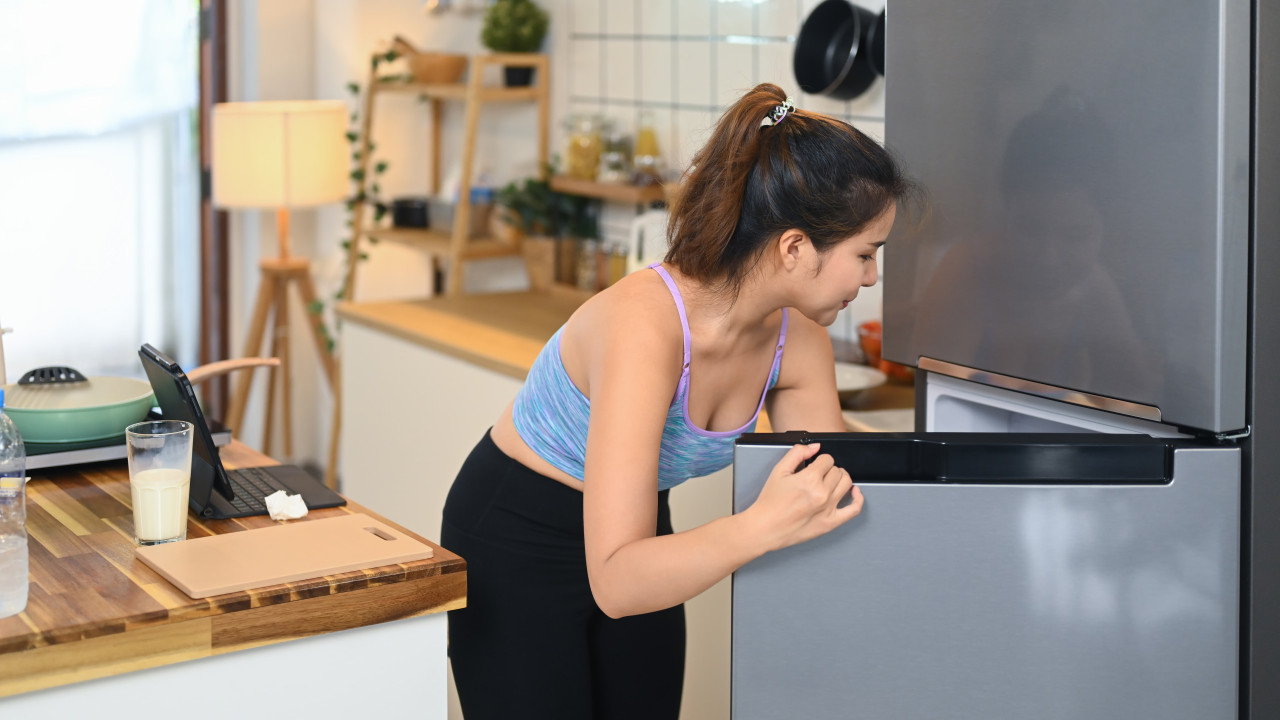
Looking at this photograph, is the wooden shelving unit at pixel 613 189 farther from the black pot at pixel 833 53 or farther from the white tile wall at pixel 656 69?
the black pot at pixel 833 53

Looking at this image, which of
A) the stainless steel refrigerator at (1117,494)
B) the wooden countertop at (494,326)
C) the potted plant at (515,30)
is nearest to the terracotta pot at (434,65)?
the potted plant at (515,30)

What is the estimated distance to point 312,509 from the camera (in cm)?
144

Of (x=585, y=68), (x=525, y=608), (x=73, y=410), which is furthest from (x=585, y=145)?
(x=525, y=608)

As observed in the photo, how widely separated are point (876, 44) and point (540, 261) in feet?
4.15

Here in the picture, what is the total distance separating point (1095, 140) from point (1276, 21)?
17cm

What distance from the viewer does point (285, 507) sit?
1.40 m

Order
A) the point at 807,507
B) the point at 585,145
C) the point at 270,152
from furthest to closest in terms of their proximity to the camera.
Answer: the point at 270,152, the point at 585,145, the point at 807,507

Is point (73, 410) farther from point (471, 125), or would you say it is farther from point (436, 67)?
point (436, 67)

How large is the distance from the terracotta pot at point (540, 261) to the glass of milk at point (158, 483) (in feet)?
6.44

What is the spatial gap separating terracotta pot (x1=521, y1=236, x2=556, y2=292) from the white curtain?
1.53 m

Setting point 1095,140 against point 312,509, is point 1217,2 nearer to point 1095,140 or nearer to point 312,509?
point 1095,140

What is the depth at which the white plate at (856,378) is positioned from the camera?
6.70 feet

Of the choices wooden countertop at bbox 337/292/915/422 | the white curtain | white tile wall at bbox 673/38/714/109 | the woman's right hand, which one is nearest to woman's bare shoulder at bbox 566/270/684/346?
the woman's right hand

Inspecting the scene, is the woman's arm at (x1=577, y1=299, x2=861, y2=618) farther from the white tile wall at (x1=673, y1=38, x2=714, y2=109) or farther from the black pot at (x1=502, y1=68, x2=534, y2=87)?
the black pot at (x1=502, y1=68, x2=534, y2=87)
